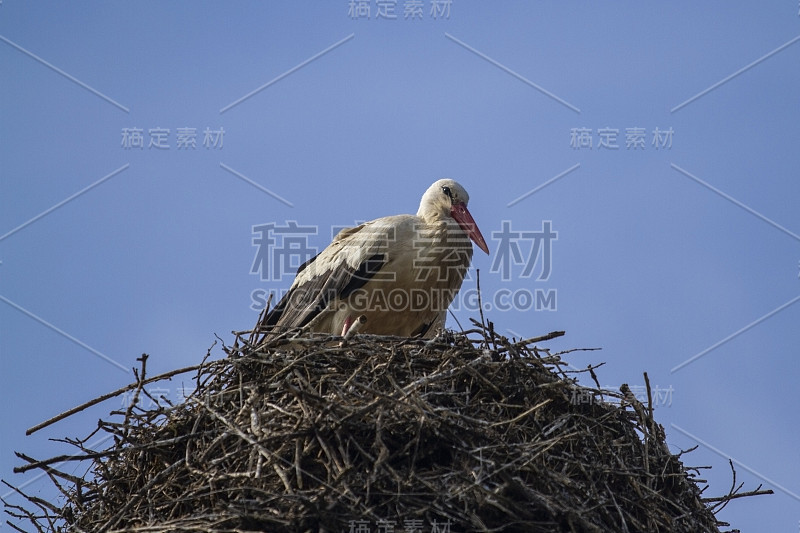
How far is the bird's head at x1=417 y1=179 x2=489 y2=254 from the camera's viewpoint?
19.5 ft

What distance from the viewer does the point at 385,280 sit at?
5562mm

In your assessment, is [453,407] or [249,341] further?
[249,341]

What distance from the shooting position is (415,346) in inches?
179

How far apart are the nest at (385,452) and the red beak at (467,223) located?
1.42m

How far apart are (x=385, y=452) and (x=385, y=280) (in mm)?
1911

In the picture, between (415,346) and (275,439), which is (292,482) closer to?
(275,439)

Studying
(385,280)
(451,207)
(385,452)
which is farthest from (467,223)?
(385,452)

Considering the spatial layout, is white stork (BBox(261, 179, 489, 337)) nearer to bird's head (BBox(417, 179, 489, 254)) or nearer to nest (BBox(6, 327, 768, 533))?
bird's head (BBox(417, 179, 489, 254))

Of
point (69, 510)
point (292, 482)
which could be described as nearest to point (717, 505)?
point (292, 482)

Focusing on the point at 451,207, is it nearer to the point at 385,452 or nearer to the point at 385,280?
the point at 385,280

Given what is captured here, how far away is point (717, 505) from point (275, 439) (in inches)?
89.6

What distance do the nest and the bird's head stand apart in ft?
4.70

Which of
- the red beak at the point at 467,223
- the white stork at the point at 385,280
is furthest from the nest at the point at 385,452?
the red beak at the point at 467,223

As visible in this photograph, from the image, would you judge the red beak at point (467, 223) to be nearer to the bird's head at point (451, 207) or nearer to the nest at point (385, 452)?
the bird's head at point (451, 207)
